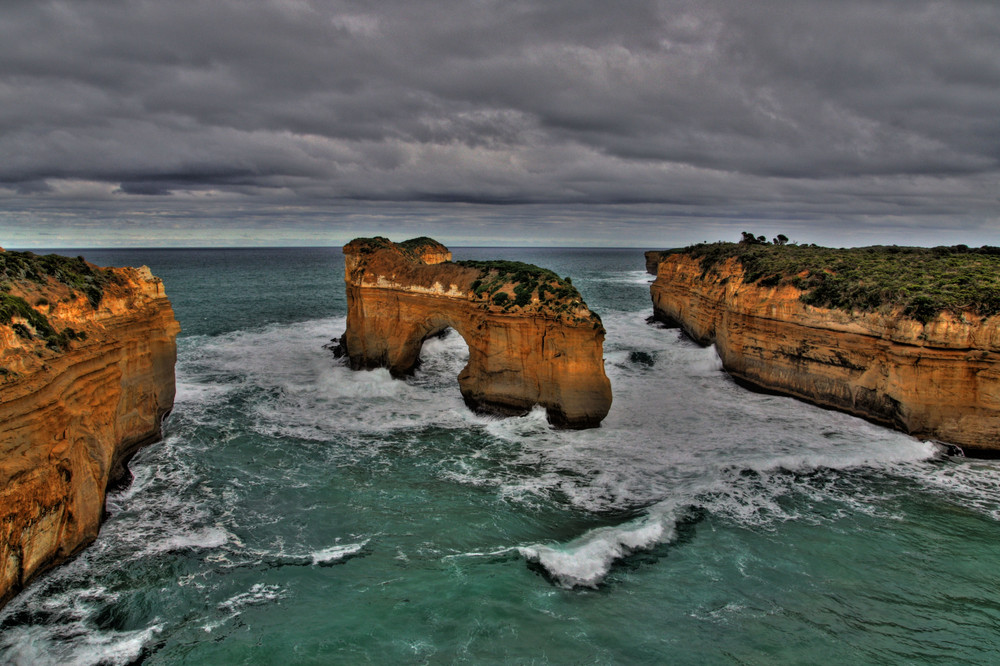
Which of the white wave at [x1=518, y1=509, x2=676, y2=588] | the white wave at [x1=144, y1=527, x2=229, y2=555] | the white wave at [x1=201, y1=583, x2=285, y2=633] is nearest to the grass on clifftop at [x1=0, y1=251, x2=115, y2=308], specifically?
the white wave at [x1=144, y1=527, x2=229, y2=555]

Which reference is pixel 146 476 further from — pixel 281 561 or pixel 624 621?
pixel 624 621

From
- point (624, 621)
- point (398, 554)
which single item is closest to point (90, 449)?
point (398, 554)

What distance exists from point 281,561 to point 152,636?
2.68 m

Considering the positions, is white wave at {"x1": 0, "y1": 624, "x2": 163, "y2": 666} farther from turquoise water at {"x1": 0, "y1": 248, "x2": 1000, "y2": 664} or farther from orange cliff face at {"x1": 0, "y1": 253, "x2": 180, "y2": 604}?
orange cliff face at {"x1": 0, "y1": 253, "x2": 180, "y2": 604}

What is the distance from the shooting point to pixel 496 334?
21047mm

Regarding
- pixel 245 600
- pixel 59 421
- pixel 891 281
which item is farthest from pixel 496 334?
pixel 891 281

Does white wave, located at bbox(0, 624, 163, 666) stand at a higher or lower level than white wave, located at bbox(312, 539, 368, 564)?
lower

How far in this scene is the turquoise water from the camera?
31.0 feet

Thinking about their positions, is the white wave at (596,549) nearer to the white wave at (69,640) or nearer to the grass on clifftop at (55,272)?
the white wave at (69,640)

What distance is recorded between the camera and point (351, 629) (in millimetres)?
9727

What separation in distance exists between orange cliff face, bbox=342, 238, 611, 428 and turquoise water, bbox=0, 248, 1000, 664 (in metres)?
1.22

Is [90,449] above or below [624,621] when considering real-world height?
above

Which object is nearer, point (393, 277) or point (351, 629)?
point (351, 629)

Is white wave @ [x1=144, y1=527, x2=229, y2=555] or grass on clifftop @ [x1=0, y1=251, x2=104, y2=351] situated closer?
grass on clifftop @ [x1=0, y1=251, x2=104, y2=351]
